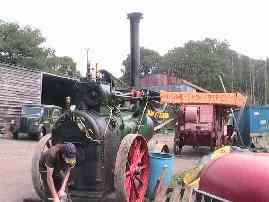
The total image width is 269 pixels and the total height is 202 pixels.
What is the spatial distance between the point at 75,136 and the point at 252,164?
126 inches

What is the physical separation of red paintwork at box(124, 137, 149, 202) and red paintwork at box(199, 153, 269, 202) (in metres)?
2.03

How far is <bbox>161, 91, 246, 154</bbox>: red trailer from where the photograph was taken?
52.8ft

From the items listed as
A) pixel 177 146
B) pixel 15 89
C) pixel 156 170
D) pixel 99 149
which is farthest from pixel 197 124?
pixel 15 89

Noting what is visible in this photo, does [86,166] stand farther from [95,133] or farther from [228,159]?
[228,159]

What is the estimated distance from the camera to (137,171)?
319 inches

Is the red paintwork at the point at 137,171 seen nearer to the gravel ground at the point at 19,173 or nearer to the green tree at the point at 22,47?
the gravel ground at the point at 19,173

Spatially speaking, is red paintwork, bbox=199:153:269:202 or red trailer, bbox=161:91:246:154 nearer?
red paintwork, bbox=199:153:269:202

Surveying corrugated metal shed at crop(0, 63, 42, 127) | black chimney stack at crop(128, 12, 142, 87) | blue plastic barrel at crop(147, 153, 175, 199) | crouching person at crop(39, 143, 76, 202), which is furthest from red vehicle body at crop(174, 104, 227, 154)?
corrugated metal shed at crop(0, 63, 42, 127)

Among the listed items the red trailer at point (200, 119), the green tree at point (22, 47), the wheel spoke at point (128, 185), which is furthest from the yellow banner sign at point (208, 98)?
the green tree at point (22, 47)

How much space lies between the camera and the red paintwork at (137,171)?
7824 millimetres

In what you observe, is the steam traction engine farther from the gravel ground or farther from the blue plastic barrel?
the gravel ground

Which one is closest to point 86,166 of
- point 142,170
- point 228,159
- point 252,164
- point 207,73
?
point 142,170

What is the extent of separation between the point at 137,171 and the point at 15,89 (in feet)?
68.1

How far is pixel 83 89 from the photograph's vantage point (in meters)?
8.02
